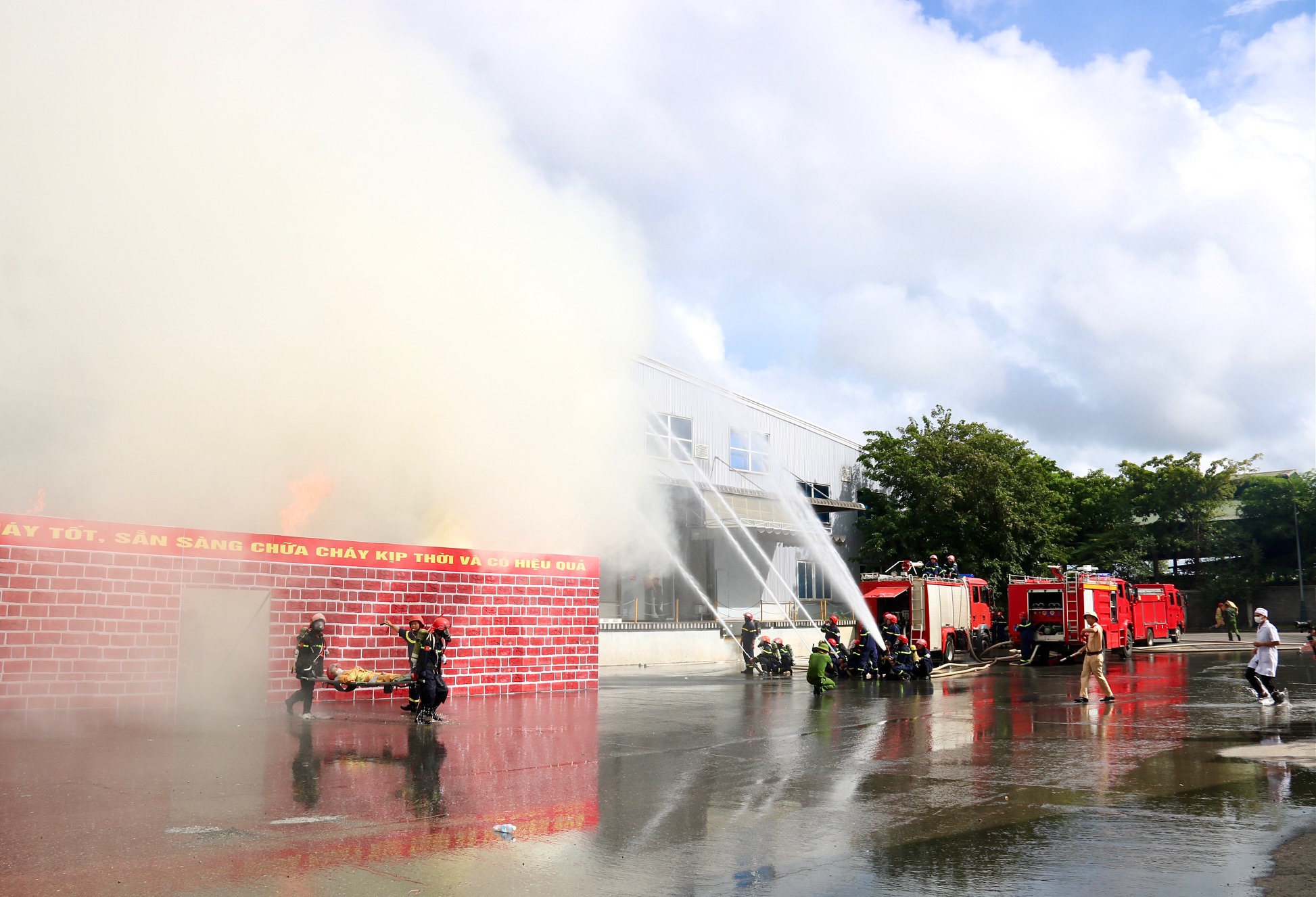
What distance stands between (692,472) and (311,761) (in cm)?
2486

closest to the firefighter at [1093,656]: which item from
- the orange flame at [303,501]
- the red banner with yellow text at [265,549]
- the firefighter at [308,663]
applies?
the red banner with yellow text at [265,549]

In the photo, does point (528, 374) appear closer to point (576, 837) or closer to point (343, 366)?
point (343, 366)

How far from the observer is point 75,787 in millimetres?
8578

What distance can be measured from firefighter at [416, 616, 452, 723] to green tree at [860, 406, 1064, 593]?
2961cm

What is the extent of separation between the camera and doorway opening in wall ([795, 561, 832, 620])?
3775 cm

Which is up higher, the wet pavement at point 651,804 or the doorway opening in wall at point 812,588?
the doorway opening in wall at point 812,588

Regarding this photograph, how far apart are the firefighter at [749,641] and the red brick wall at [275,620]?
5.05 m

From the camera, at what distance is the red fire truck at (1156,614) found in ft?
111

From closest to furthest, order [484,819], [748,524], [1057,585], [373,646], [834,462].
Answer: [484,819]
[373,646]
[1057,585]
[748,524]
[834,462]

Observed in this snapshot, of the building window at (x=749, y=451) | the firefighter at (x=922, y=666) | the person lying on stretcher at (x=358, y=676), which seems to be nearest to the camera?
the person lying on stretcher at (x=358, y=676)

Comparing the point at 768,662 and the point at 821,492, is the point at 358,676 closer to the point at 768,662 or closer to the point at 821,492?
the point at 768,662

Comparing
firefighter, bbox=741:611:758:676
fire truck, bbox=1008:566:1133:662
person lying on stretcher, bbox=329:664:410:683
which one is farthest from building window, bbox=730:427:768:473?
person lying on stretcher, bbox=329:664:410:683

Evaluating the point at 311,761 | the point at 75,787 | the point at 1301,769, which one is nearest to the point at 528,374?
the point at 311,761

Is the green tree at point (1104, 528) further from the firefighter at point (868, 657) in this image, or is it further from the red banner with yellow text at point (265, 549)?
the red banner with yellow text at point (265, 549)
